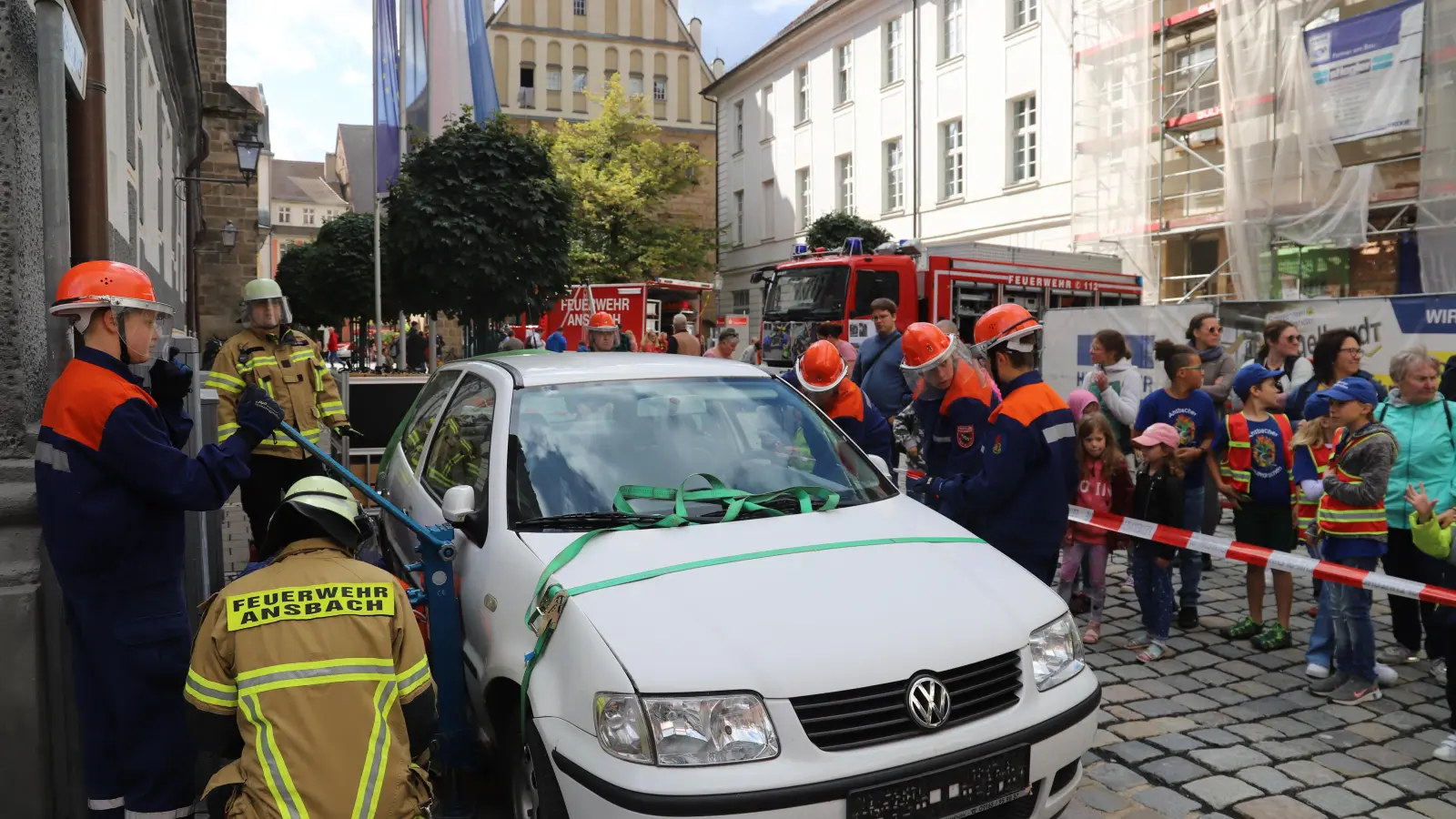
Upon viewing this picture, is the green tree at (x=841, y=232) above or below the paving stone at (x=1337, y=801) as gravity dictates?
above

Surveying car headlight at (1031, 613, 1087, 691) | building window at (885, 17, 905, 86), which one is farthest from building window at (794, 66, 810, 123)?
car headlight at (1031, 613, 1087, 691)

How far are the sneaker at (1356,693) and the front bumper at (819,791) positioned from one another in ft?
9.13

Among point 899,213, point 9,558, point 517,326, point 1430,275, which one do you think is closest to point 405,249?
point 9,558

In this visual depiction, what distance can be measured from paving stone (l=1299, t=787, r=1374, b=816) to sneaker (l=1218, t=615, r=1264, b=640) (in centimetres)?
209

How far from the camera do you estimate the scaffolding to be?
15.6 m

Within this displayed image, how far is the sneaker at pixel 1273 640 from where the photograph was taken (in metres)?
5.96

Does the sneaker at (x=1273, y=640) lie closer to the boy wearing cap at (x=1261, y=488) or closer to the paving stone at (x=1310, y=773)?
the boy wearing cap at (x=1261, y=488)

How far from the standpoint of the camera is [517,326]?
24656 millimetres

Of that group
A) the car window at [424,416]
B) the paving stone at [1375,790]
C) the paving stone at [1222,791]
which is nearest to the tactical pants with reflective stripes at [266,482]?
the car window at [424,416]

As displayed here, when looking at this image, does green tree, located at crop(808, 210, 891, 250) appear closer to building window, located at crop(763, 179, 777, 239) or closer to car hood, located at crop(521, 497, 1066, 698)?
building window, located at crop(763, 179, 777, 239)

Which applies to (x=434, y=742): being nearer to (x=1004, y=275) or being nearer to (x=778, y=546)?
(x=778, y=546)

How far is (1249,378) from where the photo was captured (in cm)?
646

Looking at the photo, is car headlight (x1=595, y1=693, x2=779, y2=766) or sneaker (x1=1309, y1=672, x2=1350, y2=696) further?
sneaker (x1=1309, y1=672, x2=1350, y2=696)

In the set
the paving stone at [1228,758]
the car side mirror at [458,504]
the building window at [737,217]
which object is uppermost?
the building window at [737,217]
